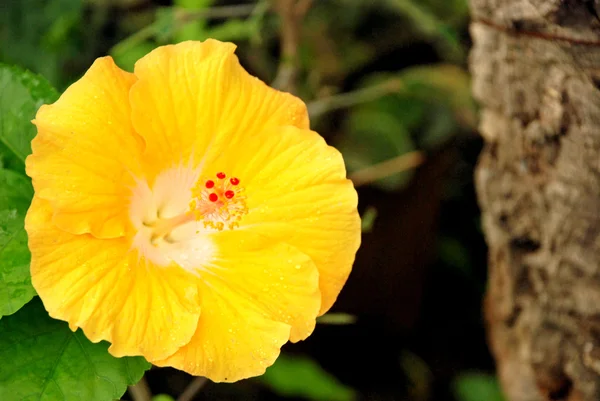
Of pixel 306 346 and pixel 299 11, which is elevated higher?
pixel 299 11

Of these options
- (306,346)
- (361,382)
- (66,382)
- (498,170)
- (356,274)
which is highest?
(66,382)

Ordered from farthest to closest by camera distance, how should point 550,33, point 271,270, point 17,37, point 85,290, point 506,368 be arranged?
1. point 17,37
2. point 506,368
3. point 550,33
4. point 271,270
5. point 85,290

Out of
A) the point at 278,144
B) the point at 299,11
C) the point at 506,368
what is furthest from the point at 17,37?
the point at 506,368

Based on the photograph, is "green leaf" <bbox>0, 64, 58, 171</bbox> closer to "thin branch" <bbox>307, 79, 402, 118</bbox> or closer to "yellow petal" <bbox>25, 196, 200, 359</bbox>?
"yellow petal" <bbox>25, 196, 200, 359</bbox>

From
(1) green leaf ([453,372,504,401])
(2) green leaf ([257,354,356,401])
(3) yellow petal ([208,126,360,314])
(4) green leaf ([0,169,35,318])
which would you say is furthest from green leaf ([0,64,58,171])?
(1) green leaf ([453,372,504,401])

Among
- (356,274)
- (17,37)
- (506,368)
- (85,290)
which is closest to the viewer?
(85,290)

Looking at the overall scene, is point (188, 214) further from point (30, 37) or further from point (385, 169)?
point (30, 37)

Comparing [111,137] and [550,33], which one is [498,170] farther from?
[111,137]
